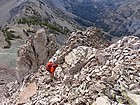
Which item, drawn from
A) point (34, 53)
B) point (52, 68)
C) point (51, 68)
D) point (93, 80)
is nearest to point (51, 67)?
point (51, 68)

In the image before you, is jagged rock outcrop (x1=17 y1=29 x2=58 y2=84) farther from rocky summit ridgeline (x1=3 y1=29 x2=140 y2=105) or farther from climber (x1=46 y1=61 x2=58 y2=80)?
climber (x1=46 y1=61 x2=58 y2=80)

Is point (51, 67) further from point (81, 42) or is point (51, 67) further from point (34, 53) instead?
point (34, 53)

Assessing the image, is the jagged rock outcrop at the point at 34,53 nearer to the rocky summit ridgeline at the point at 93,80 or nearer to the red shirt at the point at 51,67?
the rocky summit ridgeline at the point at 93,80

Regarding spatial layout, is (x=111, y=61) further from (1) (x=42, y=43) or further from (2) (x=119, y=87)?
(1) (x=42, y=43)

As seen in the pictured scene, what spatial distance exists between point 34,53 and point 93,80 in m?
24.7

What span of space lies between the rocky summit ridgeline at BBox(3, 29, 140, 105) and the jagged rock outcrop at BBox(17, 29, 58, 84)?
14.5m

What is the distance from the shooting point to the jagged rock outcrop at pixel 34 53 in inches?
1698

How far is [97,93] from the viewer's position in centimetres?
1888

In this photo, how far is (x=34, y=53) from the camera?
44.1 metres

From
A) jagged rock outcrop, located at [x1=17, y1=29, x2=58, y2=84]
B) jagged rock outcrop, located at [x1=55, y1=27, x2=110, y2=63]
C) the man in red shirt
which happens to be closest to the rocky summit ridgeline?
the man in red shirt

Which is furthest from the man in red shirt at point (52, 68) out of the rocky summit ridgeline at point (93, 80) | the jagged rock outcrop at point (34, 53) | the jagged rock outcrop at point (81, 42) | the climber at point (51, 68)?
the jagged rock outcrop at point (34, 53)

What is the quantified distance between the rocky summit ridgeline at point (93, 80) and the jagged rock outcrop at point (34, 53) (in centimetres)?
1451

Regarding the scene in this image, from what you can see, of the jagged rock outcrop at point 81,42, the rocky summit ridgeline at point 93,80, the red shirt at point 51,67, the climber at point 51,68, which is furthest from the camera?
the jagged rock outcrop at point 81,42

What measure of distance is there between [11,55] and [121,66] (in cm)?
4834
